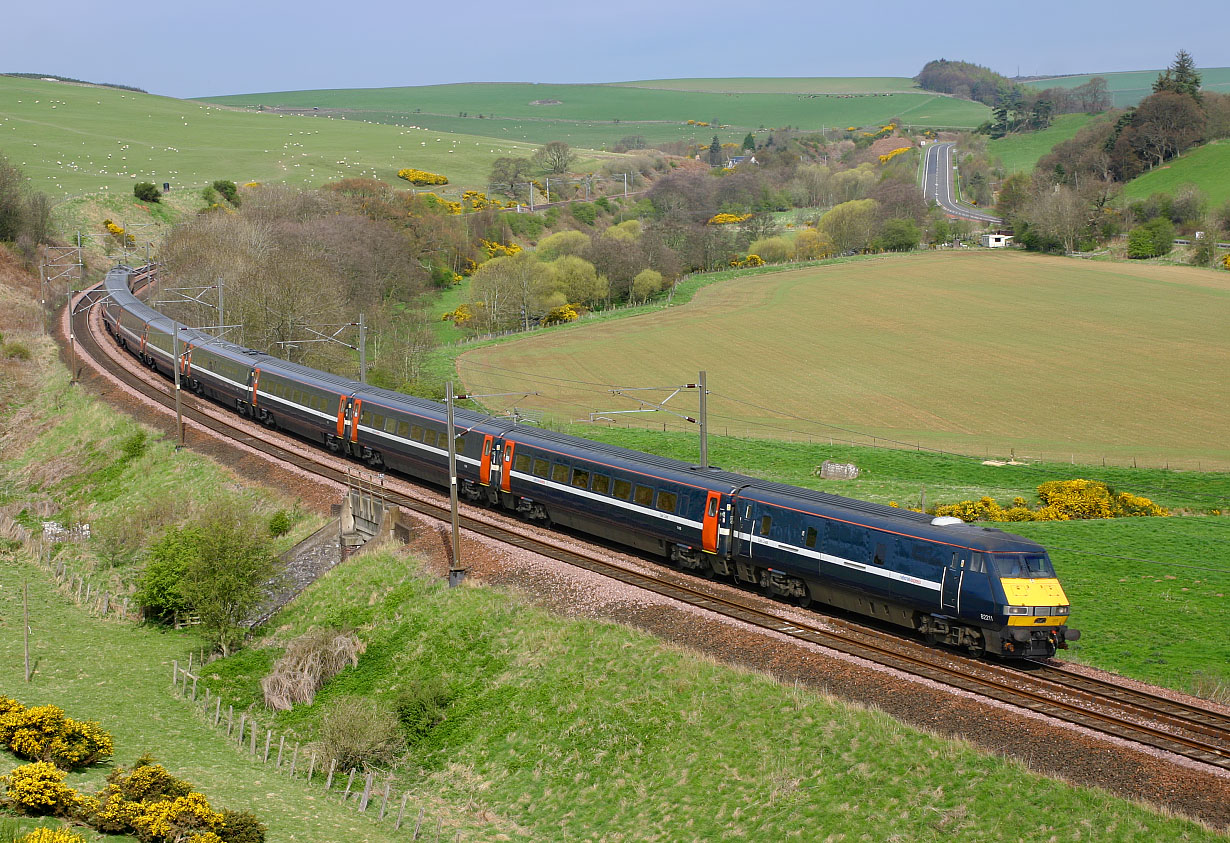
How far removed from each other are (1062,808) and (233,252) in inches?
2857

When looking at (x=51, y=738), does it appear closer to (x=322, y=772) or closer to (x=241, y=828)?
(x=241, y=828)

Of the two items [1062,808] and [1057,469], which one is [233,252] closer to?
[1057,469]

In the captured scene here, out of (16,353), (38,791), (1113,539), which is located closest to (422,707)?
(38,791)

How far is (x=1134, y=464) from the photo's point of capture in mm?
51344

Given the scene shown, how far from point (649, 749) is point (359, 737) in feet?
24.4

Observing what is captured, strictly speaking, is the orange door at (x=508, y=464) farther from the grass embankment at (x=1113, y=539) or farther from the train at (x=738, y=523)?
the grass embankment at (x=1113, y=539)

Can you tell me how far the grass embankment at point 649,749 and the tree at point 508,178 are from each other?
15411 centimetres

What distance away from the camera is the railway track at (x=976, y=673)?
68.8 feet

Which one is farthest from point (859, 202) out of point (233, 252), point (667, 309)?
point (233, 252)

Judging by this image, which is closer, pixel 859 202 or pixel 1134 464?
pixel 1134 464

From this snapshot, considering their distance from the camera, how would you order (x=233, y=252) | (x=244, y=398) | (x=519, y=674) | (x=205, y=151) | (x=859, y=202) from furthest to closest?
1. (x=205, y=151)
2. (x=859, y=202)
3. (x=233, y=252)
4. (x=244, y=398)
5. (x=519, y=674)

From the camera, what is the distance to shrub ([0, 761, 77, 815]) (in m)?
19.8

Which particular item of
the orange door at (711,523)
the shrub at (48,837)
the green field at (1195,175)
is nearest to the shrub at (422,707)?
the orange door at (711,523)

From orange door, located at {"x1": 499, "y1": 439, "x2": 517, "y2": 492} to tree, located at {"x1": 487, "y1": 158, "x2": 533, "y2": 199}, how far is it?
146858mm
